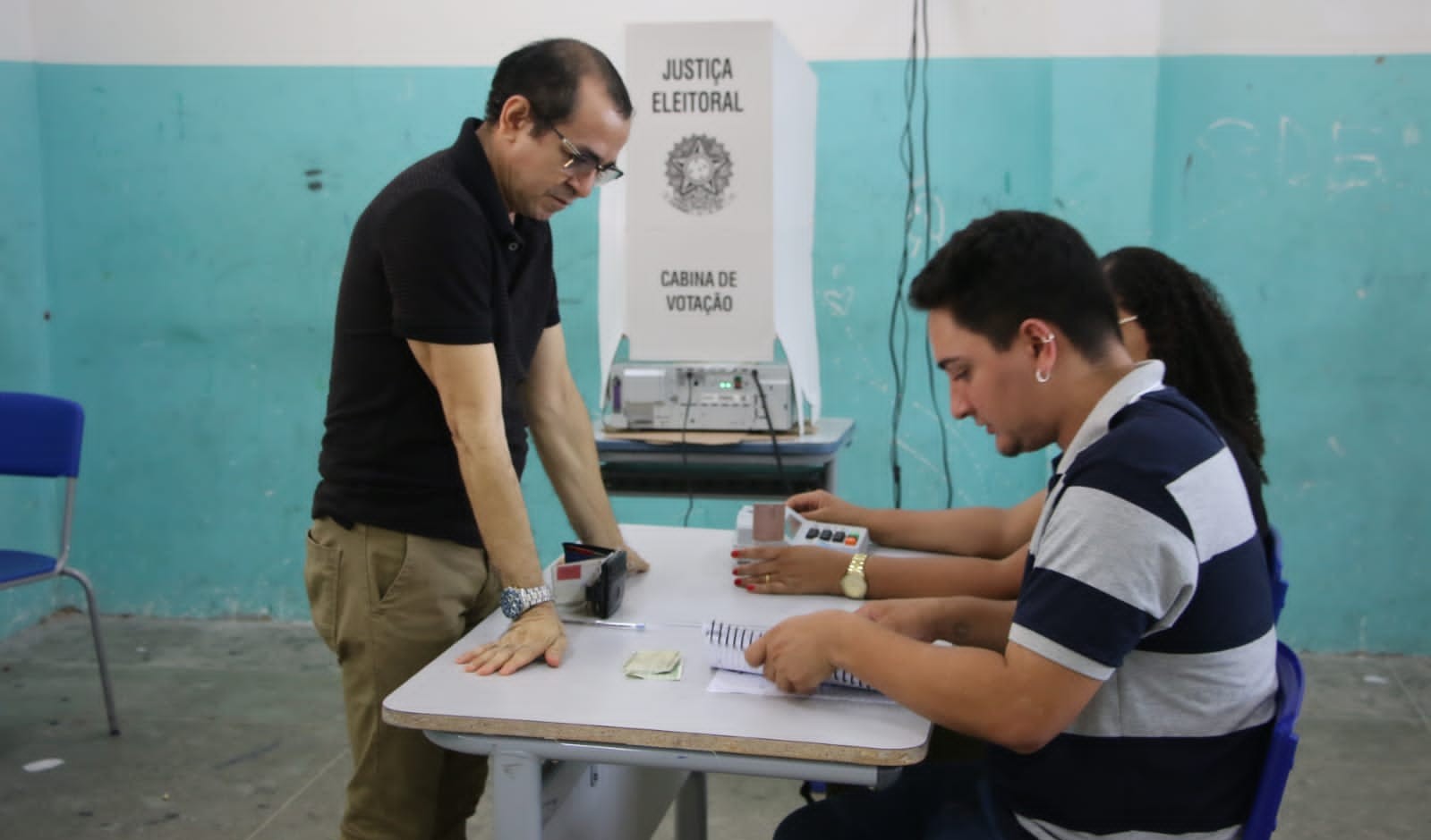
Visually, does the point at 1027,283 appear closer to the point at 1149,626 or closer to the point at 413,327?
the point at 1149,626

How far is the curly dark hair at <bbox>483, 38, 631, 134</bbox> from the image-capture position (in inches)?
57.6

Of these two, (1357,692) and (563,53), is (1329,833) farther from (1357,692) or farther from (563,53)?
(563,53)

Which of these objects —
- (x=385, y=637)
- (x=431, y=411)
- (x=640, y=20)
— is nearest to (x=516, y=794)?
(x=385, y=637)

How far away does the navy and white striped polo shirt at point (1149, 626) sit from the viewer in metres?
1.00

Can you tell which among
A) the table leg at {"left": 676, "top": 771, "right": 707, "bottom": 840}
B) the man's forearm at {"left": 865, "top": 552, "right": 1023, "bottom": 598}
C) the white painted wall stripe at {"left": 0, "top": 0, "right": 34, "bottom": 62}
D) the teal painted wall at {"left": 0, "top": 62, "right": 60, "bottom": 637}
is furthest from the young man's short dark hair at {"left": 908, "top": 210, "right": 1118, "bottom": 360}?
the white painted wall stripe at {"left": 0, "top": 0, "right": 34, "bottom": 62}

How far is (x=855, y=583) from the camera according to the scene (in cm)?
162

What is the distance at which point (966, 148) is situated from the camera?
347 centimetres

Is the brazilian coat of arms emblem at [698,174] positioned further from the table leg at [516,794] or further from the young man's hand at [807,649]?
the table leg at [516,794]

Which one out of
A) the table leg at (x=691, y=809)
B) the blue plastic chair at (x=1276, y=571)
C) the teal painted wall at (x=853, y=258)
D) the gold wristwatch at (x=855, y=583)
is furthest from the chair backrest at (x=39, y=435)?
the blue plastic chair at (x=1276, y=571)

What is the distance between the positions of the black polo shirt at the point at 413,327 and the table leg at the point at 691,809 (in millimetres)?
620

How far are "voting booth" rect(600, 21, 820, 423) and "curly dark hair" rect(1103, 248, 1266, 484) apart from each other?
110 cm

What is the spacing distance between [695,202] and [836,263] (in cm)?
105

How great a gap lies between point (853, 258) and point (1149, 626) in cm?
260

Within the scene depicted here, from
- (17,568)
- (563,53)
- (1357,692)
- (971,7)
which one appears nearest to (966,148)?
(971,7)
